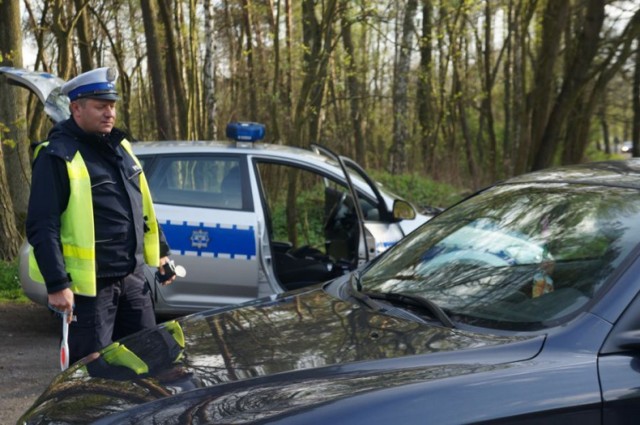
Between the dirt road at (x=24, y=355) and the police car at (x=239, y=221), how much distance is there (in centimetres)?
46

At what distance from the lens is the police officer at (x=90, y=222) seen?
361 centimetres

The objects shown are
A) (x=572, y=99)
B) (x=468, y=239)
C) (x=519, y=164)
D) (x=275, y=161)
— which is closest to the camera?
(x=468, y=239)

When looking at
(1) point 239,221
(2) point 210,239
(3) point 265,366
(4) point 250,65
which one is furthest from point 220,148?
(4) point 250,65

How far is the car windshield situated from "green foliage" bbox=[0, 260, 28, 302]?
212 inches

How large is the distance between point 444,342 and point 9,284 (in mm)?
6694

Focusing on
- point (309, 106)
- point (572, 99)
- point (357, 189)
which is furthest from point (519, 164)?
point (357, 189)

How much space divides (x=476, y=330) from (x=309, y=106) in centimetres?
915

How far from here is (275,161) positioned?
21.2 feet

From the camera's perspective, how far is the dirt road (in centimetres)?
496

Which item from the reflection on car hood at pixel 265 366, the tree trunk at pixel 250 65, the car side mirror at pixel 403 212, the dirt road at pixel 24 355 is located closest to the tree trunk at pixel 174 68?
the tree trunk at pixel 250 65

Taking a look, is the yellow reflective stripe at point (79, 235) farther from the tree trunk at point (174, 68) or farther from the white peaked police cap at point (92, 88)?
the tree trunk at point (174, 68)

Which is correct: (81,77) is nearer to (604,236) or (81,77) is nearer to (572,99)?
(604,236)

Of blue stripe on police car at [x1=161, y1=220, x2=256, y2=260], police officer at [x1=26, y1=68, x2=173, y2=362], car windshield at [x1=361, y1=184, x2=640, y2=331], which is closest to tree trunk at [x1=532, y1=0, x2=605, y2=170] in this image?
blue stripe on police car at [x1=161, y1=220, x2=256, y2=260]

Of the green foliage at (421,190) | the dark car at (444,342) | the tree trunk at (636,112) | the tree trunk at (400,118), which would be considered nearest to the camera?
the dark car at (444,342)
